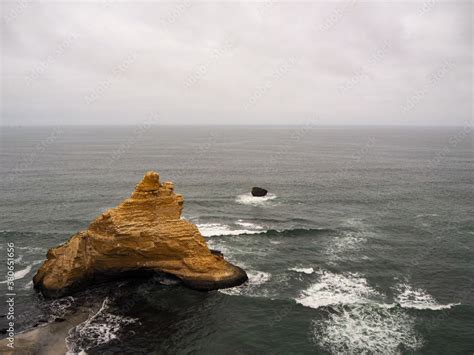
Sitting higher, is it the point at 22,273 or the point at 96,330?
the point at 22,273

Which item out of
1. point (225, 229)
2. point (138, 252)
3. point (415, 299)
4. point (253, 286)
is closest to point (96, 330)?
point (138, 252)

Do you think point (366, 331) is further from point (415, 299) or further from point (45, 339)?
point (45, 339)

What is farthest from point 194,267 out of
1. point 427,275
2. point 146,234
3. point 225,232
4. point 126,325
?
point 427,275

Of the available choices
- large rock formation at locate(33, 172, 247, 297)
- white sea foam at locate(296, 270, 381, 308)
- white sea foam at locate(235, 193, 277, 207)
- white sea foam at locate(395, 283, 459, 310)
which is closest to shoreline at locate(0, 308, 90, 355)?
large rock formation at locate(33, 172, 247, 297)

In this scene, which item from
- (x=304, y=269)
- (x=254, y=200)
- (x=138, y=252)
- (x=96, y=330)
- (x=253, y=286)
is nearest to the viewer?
(x=96, y=330)

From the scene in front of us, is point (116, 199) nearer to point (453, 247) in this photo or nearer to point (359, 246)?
point (359, 246)

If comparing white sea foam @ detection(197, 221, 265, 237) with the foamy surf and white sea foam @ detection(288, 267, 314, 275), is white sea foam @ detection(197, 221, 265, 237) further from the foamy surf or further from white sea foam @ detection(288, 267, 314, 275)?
the foamy surf
